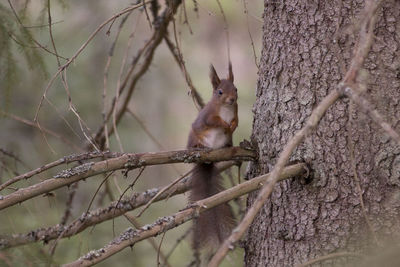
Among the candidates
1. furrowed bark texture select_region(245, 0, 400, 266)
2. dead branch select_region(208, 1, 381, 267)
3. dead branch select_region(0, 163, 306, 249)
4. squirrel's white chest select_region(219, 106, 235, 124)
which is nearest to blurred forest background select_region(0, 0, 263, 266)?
dead branch select_region(0, 163, 306, 249)

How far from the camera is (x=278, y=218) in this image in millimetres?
1985

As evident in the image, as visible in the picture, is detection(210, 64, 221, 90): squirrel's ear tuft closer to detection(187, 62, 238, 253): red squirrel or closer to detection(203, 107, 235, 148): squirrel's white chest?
detection(187, 62, 238, 253): red squirrel

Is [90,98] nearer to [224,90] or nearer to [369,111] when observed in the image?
[224,90]

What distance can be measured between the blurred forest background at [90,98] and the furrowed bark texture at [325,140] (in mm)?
222

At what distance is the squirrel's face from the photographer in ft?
8.21

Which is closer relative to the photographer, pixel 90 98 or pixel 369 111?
pixel 369 111

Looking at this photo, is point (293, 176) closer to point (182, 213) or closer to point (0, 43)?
point (182, 213)

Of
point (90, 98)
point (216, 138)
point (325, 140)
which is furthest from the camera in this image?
point (90, 98)

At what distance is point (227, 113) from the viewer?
2.55m

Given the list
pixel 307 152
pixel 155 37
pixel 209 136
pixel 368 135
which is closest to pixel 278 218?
pixel 307 152

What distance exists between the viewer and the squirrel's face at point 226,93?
2503mm

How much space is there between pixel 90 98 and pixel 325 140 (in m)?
3.40

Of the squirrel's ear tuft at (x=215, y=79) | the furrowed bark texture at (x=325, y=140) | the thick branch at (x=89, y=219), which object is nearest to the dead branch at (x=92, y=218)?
the thick branch at (x=89, y=219)

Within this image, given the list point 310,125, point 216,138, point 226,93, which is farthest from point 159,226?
point 226,93
